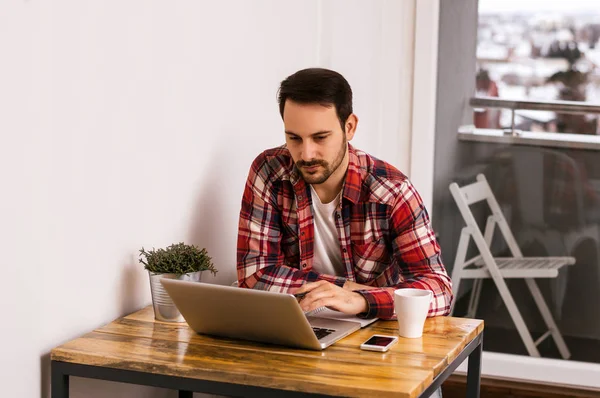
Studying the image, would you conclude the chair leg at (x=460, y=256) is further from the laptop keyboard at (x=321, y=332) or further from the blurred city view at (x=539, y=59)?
the laptop keyboard at (x=321, y=332)

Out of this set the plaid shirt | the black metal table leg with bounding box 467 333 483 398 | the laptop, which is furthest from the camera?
the plaid shirt

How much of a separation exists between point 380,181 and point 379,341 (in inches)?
22.2

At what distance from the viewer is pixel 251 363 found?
5.39 feet

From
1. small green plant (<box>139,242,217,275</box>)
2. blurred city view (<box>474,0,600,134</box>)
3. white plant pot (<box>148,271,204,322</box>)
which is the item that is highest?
blurred city view (<box>474,0,600,134</box>)

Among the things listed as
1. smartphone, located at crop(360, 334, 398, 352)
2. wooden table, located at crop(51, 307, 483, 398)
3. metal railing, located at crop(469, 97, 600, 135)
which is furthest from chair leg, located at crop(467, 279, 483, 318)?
smartphone, located at crop(360, 334, 398, 352)

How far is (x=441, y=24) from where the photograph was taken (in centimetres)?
348

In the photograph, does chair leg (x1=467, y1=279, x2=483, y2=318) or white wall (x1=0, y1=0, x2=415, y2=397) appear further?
chair leg (x1=467, y1=279, x2=483, y2=318)

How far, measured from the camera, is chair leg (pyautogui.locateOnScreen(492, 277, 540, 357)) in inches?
137

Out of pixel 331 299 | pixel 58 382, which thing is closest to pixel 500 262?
pixel 331 299

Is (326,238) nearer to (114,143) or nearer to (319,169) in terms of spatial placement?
Result: (319,169)

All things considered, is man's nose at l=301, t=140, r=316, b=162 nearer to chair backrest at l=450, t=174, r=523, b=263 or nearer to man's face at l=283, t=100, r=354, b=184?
man's face at l=283, t=100, r=354, b=184

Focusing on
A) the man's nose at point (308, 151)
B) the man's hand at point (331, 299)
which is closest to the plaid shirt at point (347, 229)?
the man's nose at point (308, 151)

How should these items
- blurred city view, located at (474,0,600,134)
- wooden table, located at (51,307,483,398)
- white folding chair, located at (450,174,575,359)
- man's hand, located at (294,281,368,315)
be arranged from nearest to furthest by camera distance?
wooden table, located at (51,307,483,398)
man's hand, located at (294,281,368,315)
blurred city view, located at (474,0,600,134)
white folding chair, located at (450,174,575,359)

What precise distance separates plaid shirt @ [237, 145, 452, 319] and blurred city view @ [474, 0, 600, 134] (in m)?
1.29
